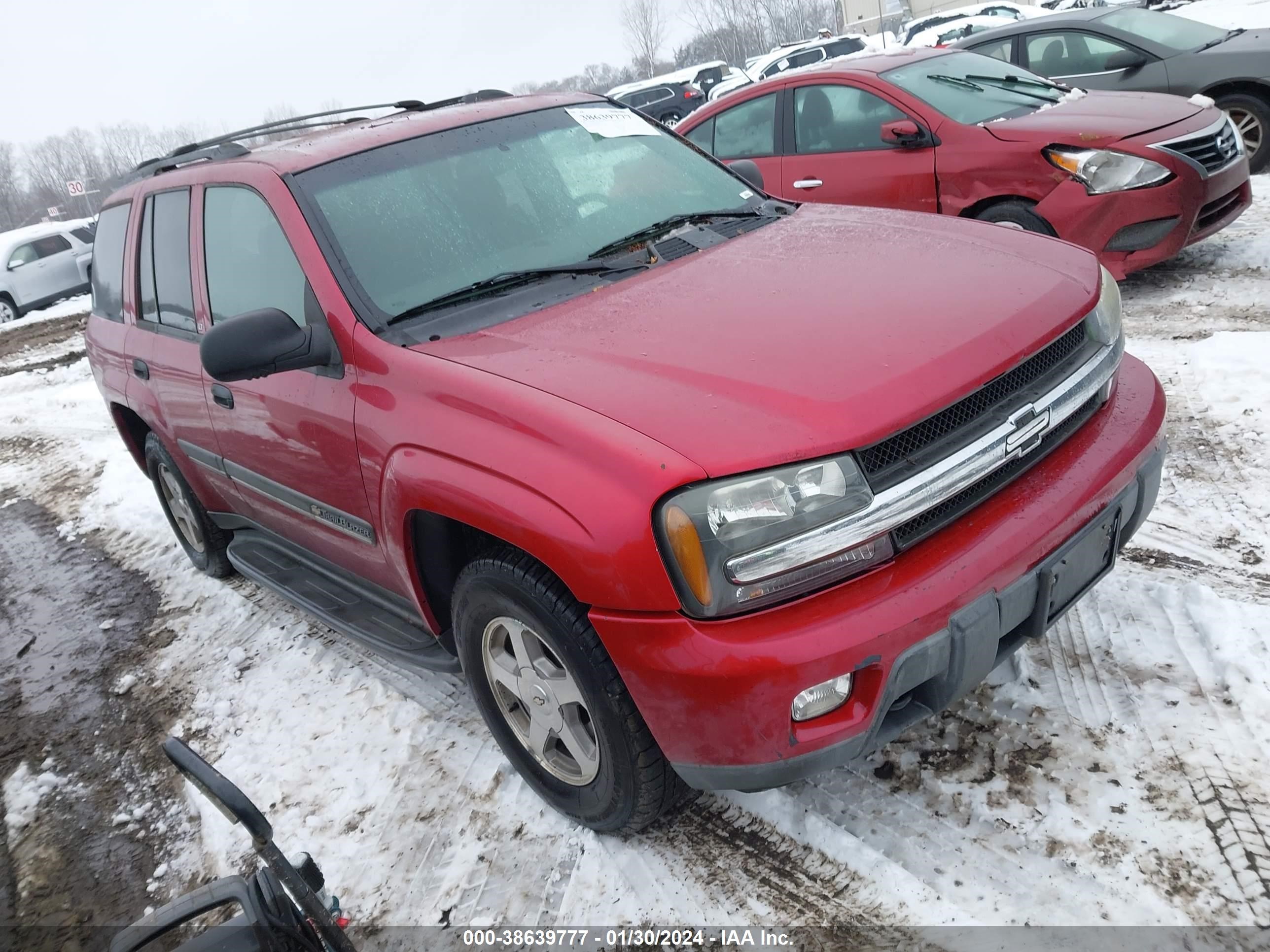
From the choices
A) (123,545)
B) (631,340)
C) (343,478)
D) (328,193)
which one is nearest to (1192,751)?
(631,340)

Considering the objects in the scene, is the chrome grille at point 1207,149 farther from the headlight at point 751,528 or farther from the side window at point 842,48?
the side window at point 842,48

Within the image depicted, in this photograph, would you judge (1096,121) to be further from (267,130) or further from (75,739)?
(75,739)

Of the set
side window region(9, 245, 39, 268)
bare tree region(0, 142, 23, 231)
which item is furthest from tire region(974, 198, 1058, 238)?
bare tree region(0, 142, 23, 231)

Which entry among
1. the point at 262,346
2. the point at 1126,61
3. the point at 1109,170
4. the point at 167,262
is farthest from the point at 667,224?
the point at 1126,61

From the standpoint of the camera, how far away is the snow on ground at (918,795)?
2.19 m

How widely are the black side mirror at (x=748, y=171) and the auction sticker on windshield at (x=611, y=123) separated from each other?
0.36 metres

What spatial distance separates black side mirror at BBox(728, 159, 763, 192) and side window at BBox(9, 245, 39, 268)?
1787 cm

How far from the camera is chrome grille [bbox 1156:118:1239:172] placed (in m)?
5.27

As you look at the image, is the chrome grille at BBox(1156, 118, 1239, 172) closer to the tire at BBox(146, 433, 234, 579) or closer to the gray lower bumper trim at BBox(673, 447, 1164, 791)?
the gray lower bumper trim at BBox(673, 447, 1164, 791)

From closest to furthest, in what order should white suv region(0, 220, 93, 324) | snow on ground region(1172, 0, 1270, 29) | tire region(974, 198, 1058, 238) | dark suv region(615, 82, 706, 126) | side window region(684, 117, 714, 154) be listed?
tire region(974, 198, 1058, 238) < side window region(684, 117, 714, 154) < white suv region(0, 220, 93, 324) < snow on ground region(1172, 0, 1270, 29) < dark suv region(615, 82, 706, 126)

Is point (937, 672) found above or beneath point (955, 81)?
beneath

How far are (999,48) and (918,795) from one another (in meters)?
7.64

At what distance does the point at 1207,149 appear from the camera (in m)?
5.36

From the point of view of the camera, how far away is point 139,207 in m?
Answer: 4.11
